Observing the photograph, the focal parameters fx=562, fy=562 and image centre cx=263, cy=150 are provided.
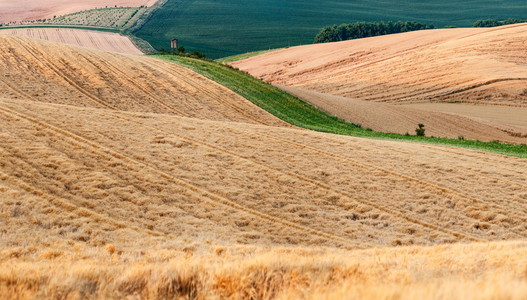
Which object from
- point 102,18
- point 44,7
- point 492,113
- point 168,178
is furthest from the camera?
point 44,7

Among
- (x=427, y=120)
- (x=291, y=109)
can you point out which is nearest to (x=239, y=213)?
(x=291, y=109)

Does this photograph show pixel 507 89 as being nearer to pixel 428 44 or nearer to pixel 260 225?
pixel 428 44

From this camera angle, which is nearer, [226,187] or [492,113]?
[226,187]

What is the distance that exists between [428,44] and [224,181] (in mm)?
60119

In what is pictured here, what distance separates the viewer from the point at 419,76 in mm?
57938

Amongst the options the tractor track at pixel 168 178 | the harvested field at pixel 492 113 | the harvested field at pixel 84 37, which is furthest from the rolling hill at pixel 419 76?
the tractor track at pixel 168 178

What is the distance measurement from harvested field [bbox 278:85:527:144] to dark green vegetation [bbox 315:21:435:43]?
171ft

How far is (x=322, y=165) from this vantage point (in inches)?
694

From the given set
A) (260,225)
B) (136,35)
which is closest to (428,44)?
(136,35)

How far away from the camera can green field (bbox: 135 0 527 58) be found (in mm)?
83388

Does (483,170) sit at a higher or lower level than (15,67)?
lower

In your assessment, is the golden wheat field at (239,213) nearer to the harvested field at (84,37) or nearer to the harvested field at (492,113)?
the harvested field at (492,113)

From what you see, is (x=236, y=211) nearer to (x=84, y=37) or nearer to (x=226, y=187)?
(x=226, y=187)

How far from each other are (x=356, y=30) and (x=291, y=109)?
67035 millimetres
